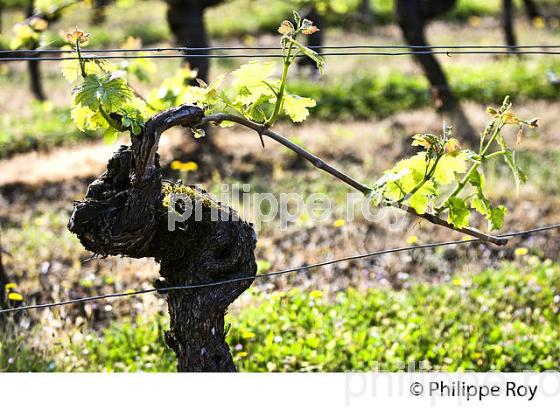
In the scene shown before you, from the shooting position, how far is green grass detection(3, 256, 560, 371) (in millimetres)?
4875

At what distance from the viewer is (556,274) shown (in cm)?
613

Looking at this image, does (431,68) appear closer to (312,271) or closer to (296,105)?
(312,271)

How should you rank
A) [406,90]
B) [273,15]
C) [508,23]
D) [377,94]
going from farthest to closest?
[273,15] → [508,23] → [406,90] → [377,94]

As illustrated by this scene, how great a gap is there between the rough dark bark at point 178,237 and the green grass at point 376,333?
1.16 meters

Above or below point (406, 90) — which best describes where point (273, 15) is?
above

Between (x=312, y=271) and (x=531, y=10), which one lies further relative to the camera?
(x=531, y=10)

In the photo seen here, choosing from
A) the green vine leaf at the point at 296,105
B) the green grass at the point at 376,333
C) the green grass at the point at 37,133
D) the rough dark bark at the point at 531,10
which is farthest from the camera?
the rough dark bark at the point at 531,10

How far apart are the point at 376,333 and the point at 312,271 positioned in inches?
52.6

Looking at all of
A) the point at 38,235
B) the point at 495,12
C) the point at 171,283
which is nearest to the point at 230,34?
the point at 495,12

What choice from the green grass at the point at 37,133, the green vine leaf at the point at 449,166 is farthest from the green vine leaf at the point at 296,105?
the green grass at the point at 37,133

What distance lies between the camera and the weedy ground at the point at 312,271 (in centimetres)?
497

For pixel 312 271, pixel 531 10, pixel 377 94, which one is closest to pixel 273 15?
pixel 531 10

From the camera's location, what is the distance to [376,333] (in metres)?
5.15

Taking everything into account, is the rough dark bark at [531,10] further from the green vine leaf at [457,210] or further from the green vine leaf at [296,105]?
the green vine leaf at [296,105]
